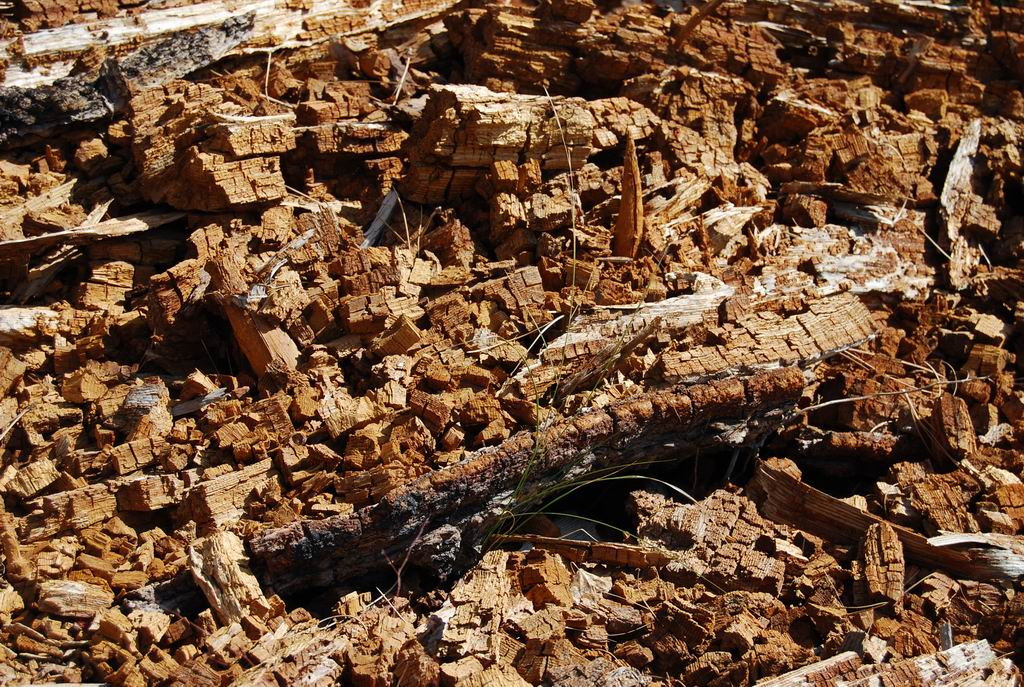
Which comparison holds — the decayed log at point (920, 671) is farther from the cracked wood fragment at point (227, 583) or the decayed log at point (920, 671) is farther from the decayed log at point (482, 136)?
the decayed log at point (482, 136)

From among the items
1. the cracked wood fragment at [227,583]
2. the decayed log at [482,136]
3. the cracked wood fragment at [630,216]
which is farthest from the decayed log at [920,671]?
the decayed log at [482,136]

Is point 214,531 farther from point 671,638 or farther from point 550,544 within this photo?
point 671,638

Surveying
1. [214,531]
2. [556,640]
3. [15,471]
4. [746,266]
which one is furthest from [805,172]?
[15,471]

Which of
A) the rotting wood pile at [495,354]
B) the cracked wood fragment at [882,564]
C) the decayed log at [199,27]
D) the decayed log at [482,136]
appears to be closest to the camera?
the rotting wood pile at [495,354]

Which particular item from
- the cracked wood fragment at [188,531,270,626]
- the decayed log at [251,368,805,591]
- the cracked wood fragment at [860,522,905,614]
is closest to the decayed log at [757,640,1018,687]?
the cracked wood fragment at [860,522,905,614]

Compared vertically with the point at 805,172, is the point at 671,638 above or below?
below
